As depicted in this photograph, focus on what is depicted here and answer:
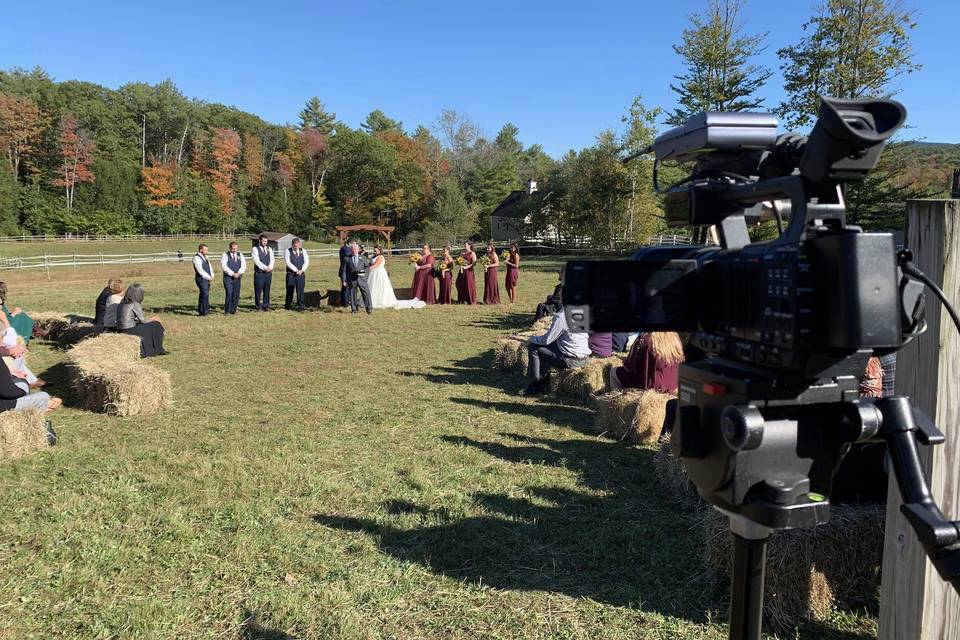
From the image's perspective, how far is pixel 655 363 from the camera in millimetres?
6078

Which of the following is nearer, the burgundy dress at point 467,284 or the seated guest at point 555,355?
the seated guest at point 555,355

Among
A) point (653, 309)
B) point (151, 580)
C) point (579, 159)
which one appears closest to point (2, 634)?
point (151, 580)

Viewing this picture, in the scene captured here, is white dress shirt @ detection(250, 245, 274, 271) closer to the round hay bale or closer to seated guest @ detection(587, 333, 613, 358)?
the round hay bale

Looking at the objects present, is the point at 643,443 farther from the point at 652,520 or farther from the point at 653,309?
the point at 653,309

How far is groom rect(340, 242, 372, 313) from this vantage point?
14.9 meters

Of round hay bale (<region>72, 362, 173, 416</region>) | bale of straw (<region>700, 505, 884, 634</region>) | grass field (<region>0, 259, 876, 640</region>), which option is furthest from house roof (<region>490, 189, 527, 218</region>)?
bale of straw (<region>700, 505, 884, 634</region>)

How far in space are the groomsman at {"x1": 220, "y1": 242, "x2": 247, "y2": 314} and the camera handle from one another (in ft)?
46.5

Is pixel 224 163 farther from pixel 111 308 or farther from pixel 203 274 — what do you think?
pixel 111 308

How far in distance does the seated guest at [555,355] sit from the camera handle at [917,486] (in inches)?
231

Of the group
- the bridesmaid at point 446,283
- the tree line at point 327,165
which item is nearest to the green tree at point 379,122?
the tree line at point 327,165

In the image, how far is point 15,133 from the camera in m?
54.0

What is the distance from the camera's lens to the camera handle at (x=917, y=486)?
3.92 ft

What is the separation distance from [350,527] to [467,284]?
1313cm

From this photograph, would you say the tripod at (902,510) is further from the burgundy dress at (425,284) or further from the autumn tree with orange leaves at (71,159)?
the autumn tree with orange leaves at (71,159)
